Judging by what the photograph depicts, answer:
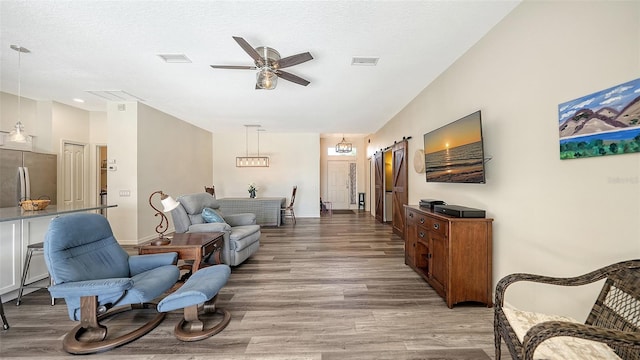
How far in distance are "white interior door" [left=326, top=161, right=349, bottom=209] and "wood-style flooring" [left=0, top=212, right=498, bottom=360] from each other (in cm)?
646

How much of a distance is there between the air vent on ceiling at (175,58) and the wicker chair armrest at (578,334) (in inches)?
156

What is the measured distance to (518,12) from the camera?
2.10 meters

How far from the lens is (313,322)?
2162mm

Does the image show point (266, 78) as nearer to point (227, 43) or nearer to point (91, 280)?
point (227, 43)

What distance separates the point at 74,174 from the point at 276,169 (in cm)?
497

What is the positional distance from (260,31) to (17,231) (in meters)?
3.46

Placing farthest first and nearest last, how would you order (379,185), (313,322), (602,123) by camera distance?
(379,185) → (313,322) → (602,123)

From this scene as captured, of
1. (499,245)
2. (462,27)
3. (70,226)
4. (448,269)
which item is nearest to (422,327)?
(448,269)

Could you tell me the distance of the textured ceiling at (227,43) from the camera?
84.1 inches

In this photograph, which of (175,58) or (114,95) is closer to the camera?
(175,58)

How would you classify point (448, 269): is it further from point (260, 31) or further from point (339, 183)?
point (339, 183)

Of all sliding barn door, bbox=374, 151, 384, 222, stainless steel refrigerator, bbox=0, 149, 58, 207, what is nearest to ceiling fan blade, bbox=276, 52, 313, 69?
sliding barn door, bbox=374, 151, 384, 222

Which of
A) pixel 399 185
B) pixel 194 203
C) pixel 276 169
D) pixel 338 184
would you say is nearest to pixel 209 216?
pixel 194 203

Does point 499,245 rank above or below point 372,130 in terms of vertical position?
below
